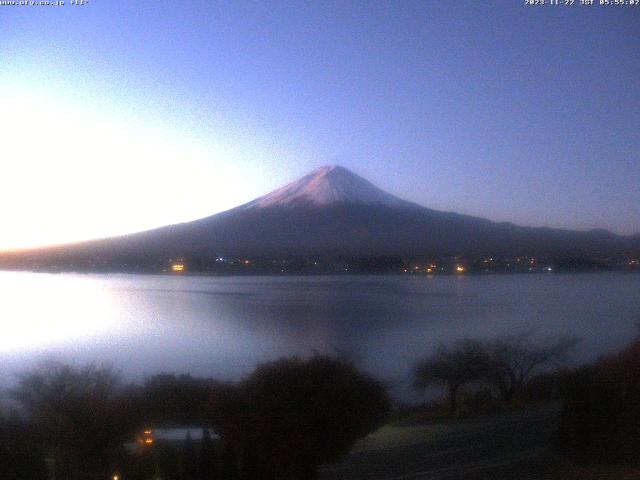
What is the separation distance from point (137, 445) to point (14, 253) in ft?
10.9

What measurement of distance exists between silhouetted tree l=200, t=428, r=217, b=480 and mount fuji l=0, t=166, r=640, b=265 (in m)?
2.70

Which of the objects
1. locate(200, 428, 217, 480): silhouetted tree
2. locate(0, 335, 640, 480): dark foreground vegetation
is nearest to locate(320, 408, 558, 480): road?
locate(0, 335, 640, 480): dark foreground vegetation

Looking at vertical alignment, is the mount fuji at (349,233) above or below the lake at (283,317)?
above

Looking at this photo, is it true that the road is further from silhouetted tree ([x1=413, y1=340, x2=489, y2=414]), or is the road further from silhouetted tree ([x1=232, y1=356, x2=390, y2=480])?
silhouetted tree ([x1=413, y1=340, x2=489, y2=414])

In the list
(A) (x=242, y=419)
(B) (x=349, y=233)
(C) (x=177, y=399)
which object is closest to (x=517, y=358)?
(B) (x=349, y=233)

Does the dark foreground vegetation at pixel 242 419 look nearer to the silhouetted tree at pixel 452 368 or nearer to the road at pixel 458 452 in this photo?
the road at pixel 458 452

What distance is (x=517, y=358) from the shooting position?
639 cm

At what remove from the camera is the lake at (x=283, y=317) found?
5.99 m

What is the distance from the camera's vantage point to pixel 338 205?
A: 7309mm

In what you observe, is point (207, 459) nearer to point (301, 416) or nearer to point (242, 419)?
point (242, 419)

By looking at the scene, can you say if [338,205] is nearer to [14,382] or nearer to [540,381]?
[540,381]

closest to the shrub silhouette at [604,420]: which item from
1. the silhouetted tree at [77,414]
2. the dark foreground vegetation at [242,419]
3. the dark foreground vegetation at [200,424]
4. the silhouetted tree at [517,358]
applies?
the dark foreground vegetation at [242,419]

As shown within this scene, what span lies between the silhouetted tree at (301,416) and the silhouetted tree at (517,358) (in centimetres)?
148

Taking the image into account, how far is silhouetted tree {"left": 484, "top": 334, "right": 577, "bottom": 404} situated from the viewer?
621cm
